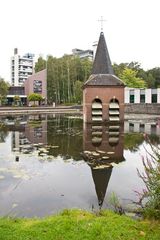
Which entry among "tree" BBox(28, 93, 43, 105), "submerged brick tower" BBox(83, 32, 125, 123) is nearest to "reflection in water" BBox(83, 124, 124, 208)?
"submerged brick tower" BBox(83, 32, 125, 123)

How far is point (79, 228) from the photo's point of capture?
4.96 meters

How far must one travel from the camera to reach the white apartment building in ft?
449

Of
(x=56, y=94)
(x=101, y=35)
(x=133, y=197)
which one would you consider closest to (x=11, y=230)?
(x=133, y=197)

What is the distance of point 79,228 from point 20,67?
138101 millimetres

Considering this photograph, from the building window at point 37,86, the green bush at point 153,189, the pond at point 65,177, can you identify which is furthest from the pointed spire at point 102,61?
the building window at point 37,86

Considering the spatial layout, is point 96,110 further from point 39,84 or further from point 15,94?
point 15,94

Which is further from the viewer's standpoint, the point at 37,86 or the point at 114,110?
the point at 37,86

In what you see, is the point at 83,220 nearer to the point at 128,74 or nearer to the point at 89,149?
the point at 89,149

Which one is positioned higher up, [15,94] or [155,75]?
[155,75]

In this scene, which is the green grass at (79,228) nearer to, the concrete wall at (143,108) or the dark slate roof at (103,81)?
the dark slate roof at (103,81)

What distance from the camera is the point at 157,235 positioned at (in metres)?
4.71

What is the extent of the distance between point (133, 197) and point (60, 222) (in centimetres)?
272

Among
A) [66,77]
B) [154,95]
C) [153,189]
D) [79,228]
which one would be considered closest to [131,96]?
[154,95]

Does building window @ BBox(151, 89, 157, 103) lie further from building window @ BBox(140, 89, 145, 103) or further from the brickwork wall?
the brickwork wall
